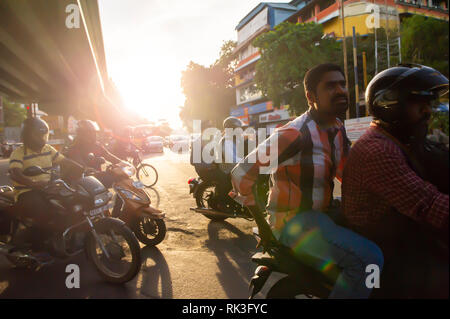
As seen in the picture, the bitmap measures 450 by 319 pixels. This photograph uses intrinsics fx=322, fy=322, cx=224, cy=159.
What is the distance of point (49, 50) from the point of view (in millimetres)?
12281

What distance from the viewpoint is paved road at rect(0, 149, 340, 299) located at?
9.92 feet

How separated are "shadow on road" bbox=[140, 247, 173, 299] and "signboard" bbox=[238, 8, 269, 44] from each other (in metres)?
39.1

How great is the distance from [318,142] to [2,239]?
3614 mm

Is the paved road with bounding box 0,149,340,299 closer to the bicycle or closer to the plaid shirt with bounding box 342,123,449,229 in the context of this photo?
the plaid shirt with bounding box 342,123,449,229

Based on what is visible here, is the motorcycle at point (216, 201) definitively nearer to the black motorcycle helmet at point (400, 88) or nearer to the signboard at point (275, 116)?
the black motorcycle helmet at point (400, 88)

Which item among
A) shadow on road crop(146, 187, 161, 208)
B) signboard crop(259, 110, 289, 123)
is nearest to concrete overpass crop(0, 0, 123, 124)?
shadow on road crop(146, 187, 161, 208)

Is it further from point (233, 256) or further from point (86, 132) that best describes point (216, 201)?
point (86, 132)

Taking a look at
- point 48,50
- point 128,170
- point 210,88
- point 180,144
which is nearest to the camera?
point 128,170

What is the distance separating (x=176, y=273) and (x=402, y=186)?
8.82 ft

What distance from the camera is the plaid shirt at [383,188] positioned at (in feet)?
4.23
